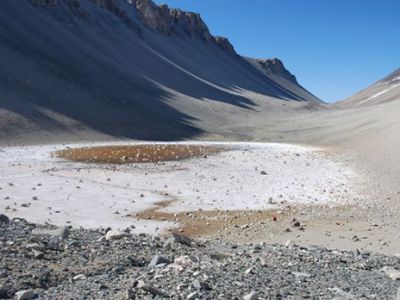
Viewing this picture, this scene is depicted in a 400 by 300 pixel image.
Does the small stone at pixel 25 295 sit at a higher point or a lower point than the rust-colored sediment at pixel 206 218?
higher

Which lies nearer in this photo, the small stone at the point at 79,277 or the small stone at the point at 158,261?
the small stone at the point at 79,277

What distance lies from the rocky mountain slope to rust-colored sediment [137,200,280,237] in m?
26.8

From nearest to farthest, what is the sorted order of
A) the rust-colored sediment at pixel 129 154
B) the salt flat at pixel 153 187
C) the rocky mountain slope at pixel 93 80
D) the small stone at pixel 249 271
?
the small stone at pixel 249 271 < the salt flat at pixel 153 187 < the rust-colored sediment at pixel 129 154 < the rocky mountain slope at pixel 93 80

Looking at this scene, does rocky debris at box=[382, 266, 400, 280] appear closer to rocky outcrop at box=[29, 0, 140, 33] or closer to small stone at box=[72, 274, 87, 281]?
small stone at box=[72, 274, 87, 281]

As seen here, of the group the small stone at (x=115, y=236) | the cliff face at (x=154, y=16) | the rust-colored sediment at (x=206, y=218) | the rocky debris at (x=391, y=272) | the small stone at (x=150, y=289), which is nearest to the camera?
the small stone at (x=150, y=289)

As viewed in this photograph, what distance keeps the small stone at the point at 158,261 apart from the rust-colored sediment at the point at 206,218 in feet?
17.3

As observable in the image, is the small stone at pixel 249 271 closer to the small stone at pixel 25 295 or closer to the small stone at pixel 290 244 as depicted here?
the small stone at pixel 25 295

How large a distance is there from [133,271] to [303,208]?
10445mm

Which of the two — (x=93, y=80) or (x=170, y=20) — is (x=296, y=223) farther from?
(x=170, y=20)

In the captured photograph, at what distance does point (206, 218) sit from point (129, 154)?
1804 centimetres

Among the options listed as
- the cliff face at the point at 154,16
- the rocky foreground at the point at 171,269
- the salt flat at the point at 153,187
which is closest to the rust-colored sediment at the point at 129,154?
the salt flat at the point at 153,187

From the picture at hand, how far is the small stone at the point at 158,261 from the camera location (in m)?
8.87

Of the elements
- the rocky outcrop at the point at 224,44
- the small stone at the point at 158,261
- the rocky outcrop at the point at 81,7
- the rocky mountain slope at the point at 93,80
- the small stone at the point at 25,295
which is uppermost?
the rocky outcrop at the point at 224,44

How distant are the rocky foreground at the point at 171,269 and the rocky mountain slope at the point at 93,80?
3217 centimetres
